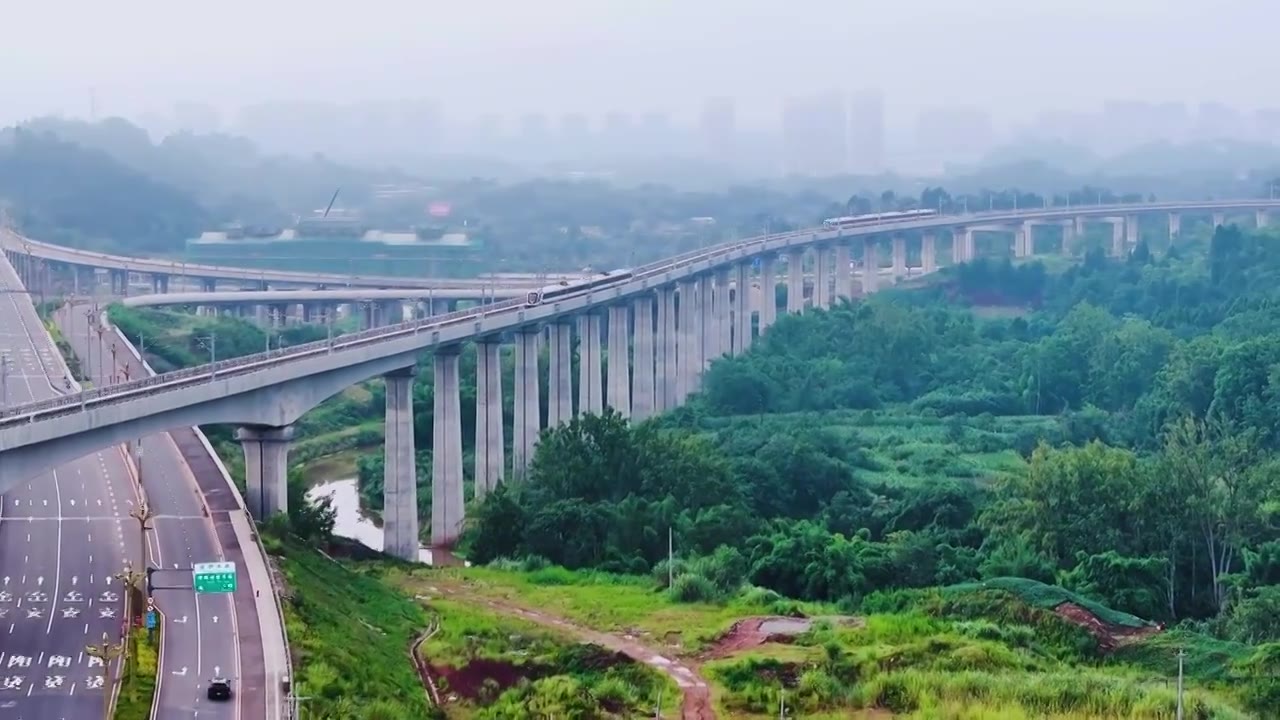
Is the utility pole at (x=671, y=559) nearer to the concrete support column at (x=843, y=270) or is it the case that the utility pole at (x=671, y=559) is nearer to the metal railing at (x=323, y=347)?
the metal railing at (x=323, y=347)

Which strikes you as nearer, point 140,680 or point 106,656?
point 106,656

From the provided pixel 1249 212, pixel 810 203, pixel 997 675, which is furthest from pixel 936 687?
pixel 810 203

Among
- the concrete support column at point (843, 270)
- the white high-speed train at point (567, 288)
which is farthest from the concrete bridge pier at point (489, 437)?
the concrete support column at point (843, 270)

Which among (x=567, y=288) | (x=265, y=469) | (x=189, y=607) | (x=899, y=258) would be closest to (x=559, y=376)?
(x=567, y=288)

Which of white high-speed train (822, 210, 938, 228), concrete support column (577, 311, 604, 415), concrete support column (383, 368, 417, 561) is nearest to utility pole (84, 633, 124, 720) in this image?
concrete support column (383, 368, 417, 561)

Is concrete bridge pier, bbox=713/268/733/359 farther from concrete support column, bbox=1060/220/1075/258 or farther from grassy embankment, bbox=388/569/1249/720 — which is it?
concrete support column, bbox=1060/220/1075/258

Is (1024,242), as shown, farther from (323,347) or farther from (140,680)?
(140,680)
